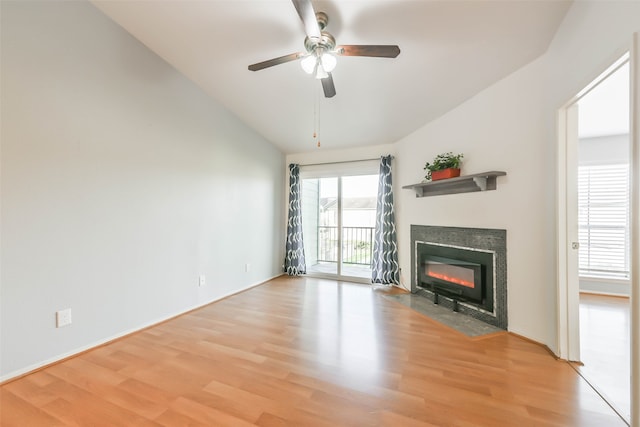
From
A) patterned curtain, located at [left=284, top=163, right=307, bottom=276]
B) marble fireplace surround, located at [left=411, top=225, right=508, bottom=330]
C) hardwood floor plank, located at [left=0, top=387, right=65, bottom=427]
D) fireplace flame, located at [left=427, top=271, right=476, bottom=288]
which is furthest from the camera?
patterned curtain, located at [left=284, top=163, right=307, bottom=276]

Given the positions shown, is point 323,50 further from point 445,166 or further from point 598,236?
point 598,236

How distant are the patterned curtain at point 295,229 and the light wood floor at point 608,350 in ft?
12.2

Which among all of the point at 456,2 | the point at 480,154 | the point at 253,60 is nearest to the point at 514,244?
the point at 480,154

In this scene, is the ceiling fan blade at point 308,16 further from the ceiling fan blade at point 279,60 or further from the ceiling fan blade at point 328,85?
the ceiling fan blade at point 328,85

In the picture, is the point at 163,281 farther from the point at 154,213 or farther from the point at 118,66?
the point at 118,66

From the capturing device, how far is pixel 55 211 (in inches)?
78.3

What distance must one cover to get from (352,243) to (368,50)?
3369mm

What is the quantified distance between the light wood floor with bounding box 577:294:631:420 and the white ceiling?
2427mm

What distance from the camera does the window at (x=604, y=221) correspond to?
3.67m

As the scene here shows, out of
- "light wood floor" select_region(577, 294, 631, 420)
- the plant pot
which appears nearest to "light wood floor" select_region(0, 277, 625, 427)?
"light wood floor" select_region(577, 294, 631, 420)

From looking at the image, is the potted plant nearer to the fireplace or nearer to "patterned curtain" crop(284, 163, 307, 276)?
the fireplace

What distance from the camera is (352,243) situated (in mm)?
4703

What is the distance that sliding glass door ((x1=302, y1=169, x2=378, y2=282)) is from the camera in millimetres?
4508

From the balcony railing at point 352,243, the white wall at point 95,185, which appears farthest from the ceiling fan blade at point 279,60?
the balcony railing at point 352,243
